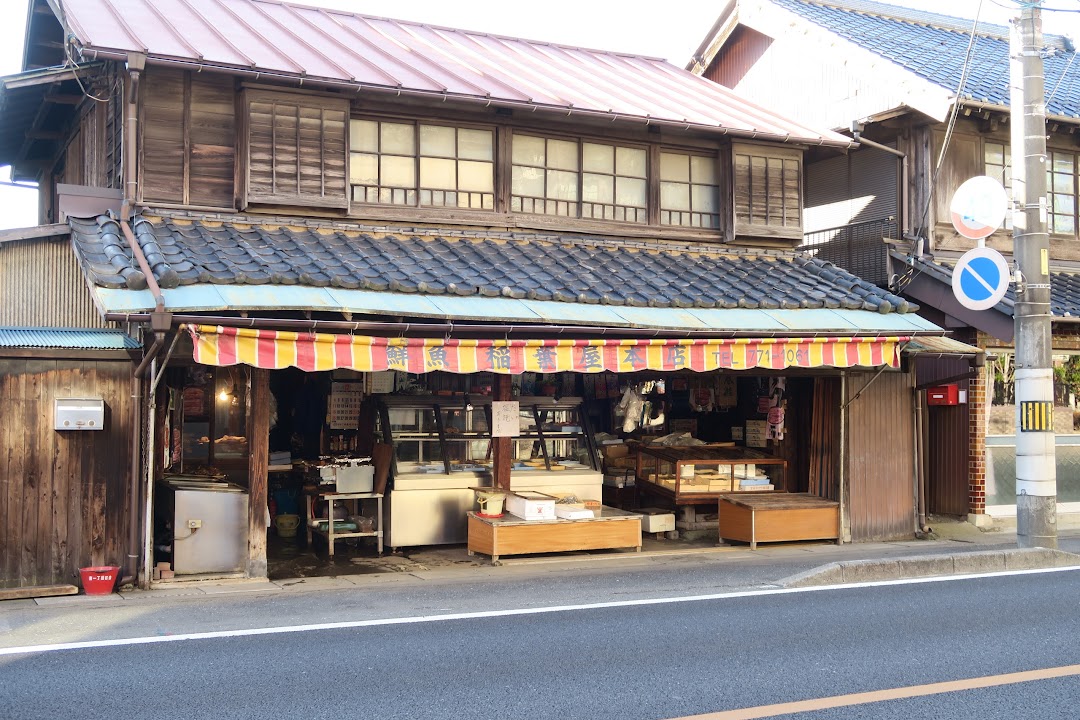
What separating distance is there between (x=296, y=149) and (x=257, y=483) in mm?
4396

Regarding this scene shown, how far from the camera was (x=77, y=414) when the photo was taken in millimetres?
10445

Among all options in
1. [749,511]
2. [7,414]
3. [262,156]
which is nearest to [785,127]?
[749,511]

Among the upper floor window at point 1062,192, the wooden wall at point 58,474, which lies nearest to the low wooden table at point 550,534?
the wooden wall at point 58,474

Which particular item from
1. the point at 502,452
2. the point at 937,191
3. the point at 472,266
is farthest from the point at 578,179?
the point at 937,191

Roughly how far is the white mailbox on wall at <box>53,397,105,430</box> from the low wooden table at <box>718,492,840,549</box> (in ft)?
28.6

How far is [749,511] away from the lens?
1435 centimetres

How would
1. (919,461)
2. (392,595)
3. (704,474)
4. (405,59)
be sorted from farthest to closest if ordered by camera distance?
(919,461), (704,474), (405,59), (392,595)

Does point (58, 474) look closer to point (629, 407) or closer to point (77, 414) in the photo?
point (77, 414)

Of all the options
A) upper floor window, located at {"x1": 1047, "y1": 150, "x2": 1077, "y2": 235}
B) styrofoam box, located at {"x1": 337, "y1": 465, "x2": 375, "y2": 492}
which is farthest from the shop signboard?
styrofoam box, located at {"x1": 337, "y1": 465, "x2": 375, "y2": 492}

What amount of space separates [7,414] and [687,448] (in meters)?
9.97

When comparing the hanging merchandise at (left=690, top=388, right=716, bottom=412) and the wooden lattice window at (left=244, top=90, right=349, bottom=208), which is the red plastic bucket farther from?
the hanging merchandise at (left=690, top=388, right=716, bottom=412)

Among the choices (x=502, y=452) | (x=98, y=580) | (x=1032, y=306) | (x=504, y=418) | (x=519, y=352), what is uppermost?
(x=1032, y=306)

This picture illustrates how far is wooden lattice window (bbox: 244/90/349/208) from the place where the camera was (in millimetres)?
12711

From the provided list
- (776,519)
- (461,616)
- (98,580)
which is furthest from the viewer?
(776,519)
